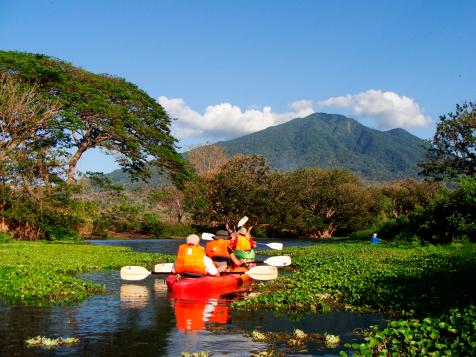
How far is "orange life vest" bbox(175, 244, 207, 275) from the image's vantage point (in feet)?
56.3

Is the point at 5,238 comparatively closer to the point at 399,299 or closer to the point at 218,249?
the point at 218,249

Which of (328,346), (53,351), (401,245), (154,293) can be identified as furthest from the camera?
(401,245)

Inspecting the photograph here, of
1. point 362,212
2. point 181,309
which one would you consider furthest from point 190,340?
point 362,212

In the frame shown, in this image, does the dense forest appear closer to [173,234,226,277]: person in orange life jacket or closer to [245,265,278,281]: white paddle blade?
[245,265,278,281]: white paddle blade

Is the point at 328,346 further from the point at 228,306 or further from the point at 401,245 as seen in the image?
the point at 401,245

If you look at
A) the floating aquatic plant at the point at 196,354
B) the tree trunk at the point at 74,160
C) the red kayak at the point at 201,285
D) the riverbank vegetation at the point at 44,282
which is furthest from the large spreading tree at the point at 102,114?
the floating aquatic plant at the point at 196,354

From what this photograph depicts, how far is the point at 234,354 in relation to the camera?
959 centimetres

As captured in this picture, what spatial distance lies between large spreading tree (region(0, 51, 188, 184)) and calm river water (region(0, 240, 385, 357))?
27.3 metres

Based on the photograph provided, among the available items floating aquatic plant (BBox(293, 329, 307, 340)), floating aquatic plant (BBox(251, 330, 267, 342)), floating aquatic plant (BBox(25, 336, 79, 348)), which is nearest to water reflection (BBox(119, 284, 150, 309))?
floating aquatic plant (BBox(25, 336, 79, 348))

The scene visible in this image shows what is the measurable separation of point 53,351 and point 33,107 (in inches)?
1178

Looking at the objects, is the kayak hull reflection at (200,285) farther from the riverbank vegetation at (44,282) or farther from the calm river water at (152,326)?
the riverbank vegetation at (44,282)

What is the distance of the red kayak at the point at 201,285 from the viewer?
1634 cm

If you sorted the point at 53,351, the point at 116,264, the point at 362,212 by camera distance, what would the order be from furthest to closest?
the point at 362,212, the point at 116,264, the point at 53,351

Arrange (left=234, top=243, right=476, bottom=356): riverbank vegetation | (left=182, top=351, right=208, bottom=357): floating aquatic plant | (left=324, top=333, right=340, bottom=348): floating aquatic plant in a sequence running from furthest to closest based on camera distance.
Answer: (left=324, top=333, right=340, bottom=348): floating aquatic plant
(left=182, top=351, right=208, bottom=357): floating aquatic plant
(left=234, top=243, right=476, bottom=356): riverbank vegetation
